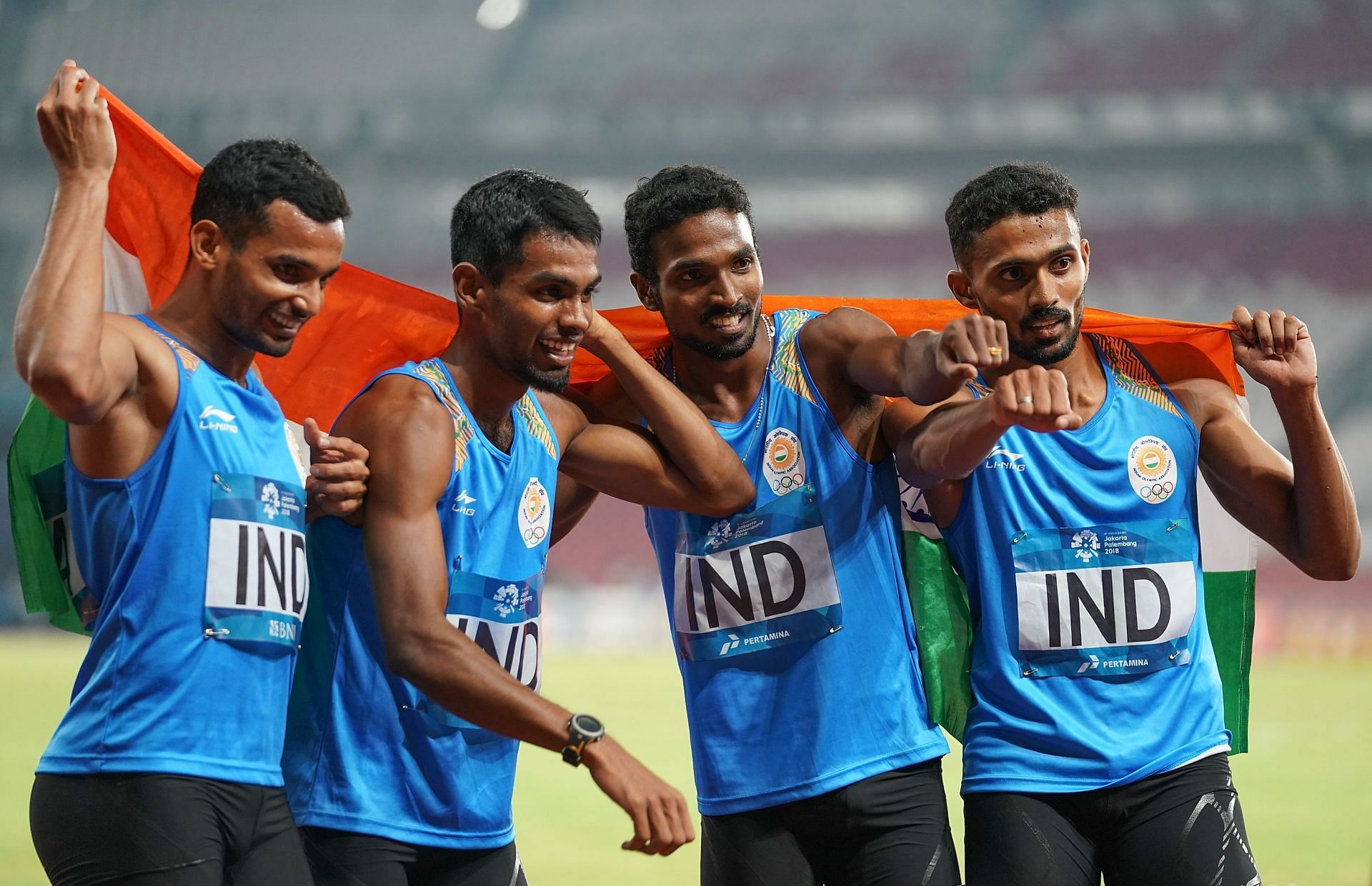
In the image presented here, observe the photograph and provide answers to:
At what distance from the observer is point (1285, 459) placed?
11.0 feet

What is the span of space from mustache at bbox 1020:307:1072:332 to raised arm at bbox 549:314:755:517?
765mm

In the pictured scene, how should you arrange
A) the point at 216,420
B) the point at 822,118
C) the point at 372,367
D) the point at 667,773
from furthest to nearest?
the point at 822,118 < the point at 667,773 < the point at 372,367 < the point at 216,420

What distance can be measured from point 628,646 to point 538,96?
423 inches

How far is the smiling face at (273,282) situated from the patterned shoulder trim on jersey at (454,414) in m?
0.30

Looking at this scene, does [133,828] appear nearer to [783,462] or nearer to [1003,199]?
[783,462]

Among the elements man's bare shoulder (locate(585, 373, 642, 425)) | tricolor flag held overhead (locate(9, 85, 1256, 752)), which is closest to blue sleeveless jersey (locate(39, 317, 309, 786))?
tricolor flag held overhead (locate(9, 85, 1256, 752))

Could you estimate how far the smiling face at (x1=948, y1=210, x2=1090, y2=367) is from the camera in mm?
3221

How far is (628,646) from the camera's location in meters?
18.8

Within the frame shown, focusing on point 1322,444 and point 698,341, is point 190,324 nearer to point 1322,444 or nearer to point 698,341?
→ point 698,341

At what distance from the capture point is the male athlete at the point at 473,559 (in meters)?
2.59

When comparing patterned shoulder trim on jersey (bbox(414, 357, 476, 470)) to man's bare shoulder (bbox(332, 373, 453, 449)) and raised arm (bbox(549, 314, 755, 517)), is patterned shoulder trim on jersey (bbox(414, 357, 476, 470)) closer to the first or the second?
man's bare shoulder (bbox(332, 373, 453, 449))

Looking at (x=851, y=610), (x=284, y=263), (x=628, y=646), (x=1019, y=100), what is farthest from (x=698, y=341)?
(x=1019, y=100)

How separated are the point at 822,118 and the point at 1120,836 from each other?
2220cm

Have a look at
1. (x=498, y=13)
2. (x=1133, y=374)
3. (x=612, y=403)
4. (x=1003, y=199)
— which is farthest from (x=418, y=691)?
(x=498, y=13)
